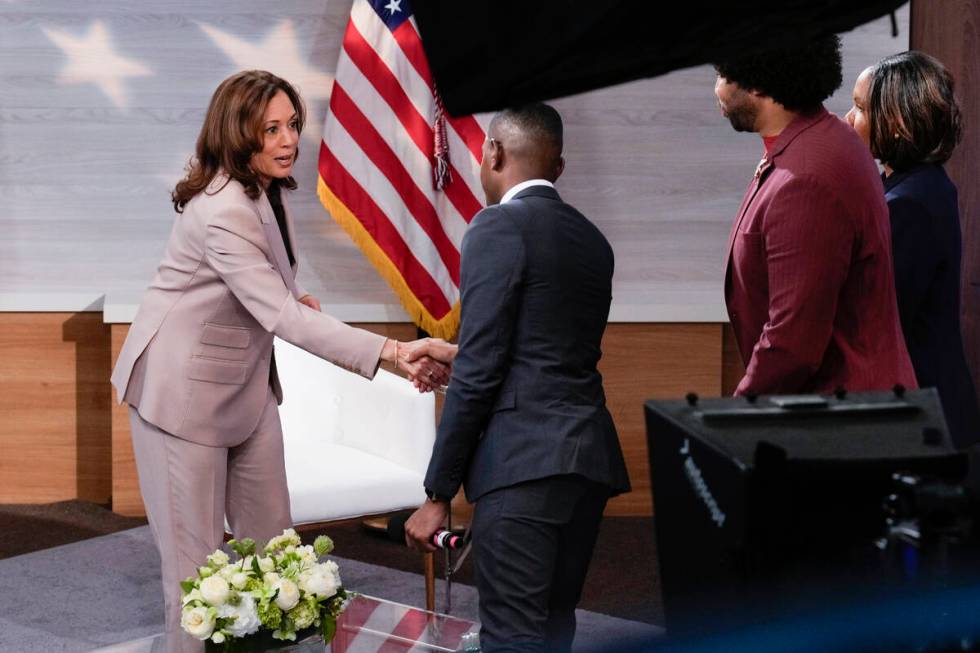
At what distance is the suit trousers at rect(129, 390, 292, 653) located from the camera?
301 cm

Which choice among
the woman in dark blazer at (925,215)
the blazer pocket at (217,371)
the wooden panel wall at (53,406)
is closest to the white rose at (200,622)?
the blazer pocket at (217,371)

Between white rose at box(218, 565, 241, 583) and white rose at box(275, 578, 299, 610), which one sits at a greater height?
white rose at box(218, 565, 241, 583)

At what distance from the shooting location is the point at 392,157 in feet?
16.5

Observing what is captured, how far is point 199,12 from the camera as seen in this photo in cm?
519

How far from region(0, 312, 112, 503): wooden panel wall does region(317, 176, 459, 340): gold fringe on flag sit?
1.15 metres

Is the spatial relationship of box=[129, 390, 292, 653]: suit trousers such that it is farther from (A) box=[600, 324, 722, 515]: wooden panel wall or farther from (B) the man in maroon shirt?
(A) box=[600, 324, 722, 515]: wooden panel wall

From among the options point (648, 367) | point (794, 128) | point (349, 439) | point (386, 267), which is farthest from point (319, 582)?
point (648, 367)

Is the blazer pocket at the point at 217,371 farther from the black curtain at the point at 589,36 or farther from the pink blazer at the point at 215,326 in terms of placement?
the black curtain at the point at 589,36

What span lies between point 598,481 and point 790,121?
812mm

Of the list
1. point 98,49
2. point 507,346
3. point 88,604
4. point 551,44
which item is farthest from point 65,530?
point 551,44

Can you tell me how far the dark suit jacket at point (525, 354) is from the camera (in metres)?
A: 2.37

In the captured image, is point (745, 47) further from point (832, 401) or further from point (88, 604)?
point (88, 604)

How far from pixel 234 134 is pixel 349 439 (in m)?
1.53

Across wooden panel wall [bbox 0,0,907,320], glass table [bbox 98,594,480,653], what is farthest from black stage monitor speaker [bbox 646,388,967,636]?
wooden panel wall [bbox 0,0,907,320]
